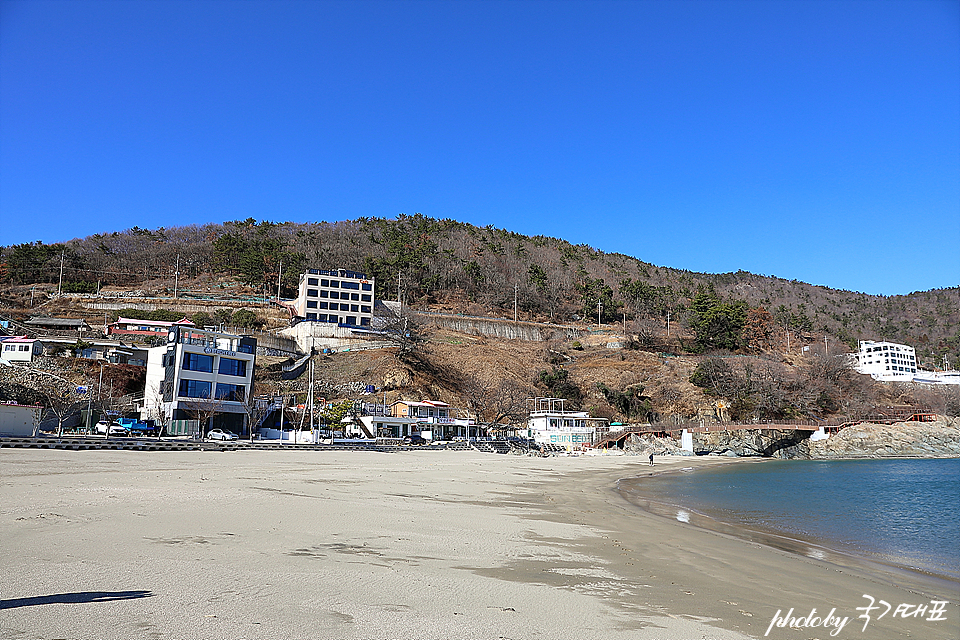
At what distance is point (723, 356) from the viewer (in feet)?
275

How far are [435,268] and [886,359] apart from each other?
85.5 m

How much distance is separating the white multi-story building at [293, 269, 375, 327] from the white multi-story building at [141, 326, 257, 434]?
29986mm

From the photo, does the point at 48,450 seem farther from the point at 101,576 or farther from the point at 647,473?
the point at 647,473

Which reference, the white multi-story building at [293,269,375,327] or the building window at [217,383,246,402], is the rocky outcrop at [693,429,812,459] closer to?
the building window at [217,383,246,402]

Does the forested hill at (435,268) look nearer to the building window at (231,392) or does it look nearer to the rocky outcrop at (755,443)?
the rocky outcrop at (755,443)

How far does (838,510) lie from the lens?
18828 millimetres

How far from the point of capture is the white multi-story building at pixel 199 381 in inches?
1871

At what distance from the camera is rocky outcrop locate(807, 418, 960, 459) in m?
63.9

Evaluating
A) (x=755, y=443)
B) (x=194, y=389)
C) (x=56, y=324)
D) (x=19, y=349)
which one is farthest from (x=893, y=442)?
(x=56, y=324)

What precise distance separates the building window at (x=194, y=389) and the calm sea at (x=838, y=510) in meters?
36.2

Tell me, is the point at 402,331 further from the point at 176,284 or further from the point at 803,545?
the point at 803,545

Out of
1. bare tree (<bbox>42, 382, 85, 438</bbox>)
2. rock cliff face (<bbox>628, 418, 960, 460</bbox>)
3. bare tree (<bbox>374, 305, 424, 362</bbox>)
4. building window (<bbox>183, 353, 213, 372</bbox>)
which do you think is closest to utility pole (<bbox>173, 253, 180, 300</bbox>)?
bare tree (<bbox>374, 305, 424, 362</bbox>)

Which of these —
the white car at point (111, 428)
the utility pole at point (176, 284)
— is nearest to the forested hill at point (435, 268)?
the utility pole at point (176, 284)

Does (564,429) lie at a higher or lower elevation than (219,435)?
higher
